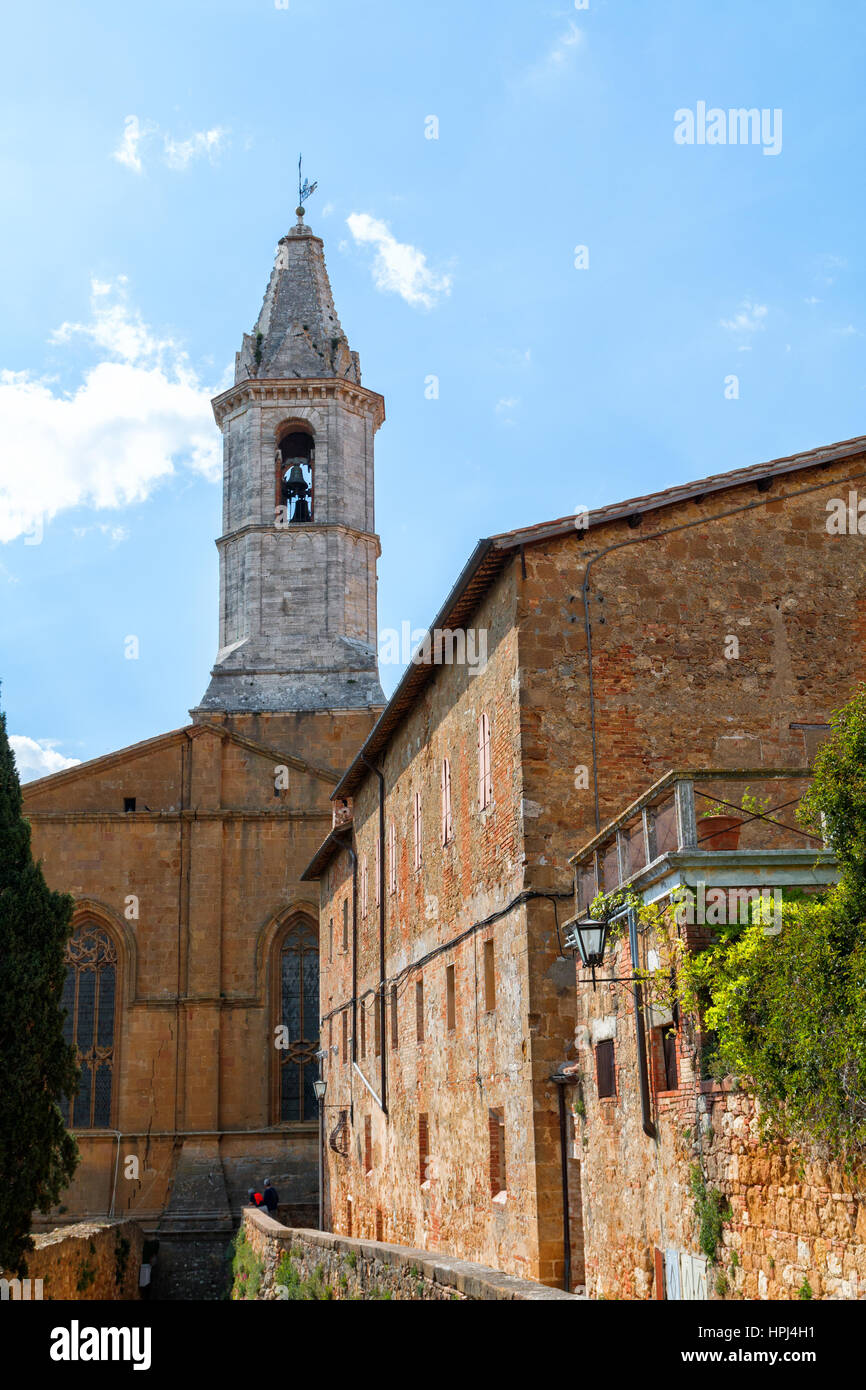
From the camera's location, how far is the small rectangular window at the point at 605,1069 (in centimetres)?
1259

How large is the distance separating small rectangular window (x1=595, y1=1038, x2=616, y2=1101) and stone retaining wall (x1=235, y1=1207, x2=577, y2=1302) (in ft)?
5.65

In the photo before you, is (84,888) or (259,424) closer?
(84,888)

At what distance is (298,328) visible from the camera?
4366 cm

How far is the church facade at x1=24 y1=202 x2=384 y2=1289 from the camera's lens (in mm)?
31891

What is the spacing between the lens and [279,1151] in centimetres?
3209

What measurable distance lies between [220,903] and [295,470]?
1449 cm

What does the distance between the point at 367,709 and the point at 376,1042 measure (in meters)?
14.5

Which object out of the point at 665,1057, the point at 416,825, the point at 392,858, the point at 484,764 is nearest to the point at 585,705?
the point at 484,764

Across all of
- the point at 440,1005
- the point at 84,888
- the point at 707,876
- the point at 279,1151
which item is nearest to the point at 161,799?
the point at 84,888

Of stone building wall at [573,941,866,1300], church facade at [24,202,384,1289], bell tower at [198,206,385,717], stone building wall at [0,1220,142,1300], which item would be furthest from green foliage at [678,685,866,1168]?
bell tower at [198,206,385,717]

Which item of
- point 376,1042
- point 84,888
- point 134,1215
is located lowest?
point 134,1215
